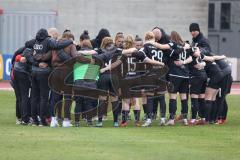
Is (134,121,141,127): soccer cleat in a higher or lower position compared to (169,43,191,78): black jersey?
lower

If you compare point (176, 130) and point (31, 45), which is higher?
point (31, 45)

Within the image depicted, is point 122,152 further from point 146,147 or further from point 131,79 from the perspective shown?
point 131,79

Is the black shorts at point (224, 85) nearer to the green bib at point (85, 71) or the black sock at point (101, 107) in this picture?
the black sock at point (101, 107)

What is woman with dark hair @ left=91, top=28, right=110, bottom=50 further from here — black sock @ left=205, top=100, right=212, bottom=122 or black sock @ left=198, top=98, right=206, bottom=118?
black sock @ left=205, top=100, right=212, bottom=122

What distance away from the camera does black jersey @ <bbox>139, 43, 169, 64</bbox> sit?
19.3 metres

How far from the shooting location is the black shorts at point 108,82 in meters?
19.4

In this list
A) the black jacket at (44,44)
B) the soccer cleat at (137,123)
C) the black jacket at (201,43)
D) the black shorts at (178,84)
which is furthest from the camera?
the black jacket at (201,43)

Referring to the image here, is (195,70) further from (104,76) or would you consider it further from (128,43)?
(104,76)

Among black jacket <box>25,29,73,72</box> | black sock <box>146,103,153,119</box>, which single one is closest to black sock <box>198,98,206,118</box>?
black sock <box>146,103,153,119</box>

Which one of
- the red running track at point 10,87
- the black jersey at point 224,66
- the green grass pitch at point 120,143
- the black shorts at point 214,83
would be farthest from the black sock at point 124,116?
the red running track at point 10,87

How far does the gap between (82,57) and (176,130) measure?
2.50 meters

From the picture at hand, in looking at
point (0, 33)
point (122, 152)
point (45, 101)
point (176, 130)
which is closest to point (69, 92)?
point (45, 101)

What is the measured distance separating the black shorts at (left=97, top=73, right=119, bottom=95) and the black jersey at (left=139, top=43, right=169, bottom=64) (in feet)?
2.75

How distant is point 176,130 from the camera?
1884cm
